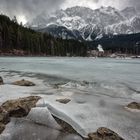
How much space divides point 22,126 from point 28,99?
285cm

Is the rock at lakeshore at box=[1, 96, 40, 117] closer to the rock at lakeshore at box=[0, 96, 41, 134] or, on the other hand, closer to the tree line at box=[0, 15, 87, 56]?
the rock at lakeshore at box=[0, 96, 41, 134]

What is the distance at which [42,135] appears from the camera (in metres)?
9.67

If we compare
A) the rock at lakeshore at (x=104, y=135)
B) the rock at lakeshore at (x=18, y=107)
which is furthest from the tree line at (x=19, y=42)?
the rock at lakeshore at (x=104, y=135)

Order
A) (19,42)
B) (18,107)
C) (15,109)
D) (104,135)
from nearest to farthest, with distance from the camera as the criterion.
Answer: (104,135) < (15,109) < (18,107) < (19,42)

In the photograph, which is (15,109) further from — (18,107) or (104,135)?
(104,135)

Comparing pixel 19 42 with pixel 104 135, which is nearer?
pixel 104 135

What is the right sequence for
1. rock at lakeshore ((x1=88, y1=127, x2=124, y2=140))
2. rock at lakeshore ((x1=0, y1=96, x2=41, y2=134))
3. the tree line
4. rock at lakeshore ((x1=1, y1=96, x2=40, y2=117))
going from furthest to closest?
the tree line, rock at lakeshore ((x1=1, y1=96, x2=40, y2=117)), rock at lakeshore ((x1=0, y1=96, x2=41, y2=134)), rock at lakeshore ((x1=88, y1=127, x2=124, y2=140))

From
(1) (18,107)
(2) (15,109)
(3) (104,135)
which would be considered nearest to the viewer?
(3) (104,135)

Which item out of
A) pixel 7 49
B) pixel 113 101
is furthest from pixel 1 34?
pixel 113 101

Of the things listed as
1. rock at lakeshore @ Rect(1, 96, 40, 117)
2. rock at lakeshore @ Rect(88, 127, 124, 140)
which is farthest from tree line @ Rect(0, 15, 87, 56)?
rock at lakeshore @ Rect(88, 127, 124, 140)

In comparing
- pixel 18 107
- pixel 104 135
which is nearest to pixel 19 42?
pixel 18 107

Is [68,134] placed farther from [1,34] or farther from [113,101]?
[1,34]

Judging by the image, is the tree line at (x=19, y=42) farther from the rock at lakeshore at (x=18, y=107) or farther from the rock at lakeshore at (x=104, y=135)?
the rock at lakeshore at (x=104, y=135)

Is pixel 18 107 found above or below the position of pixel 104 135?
above
